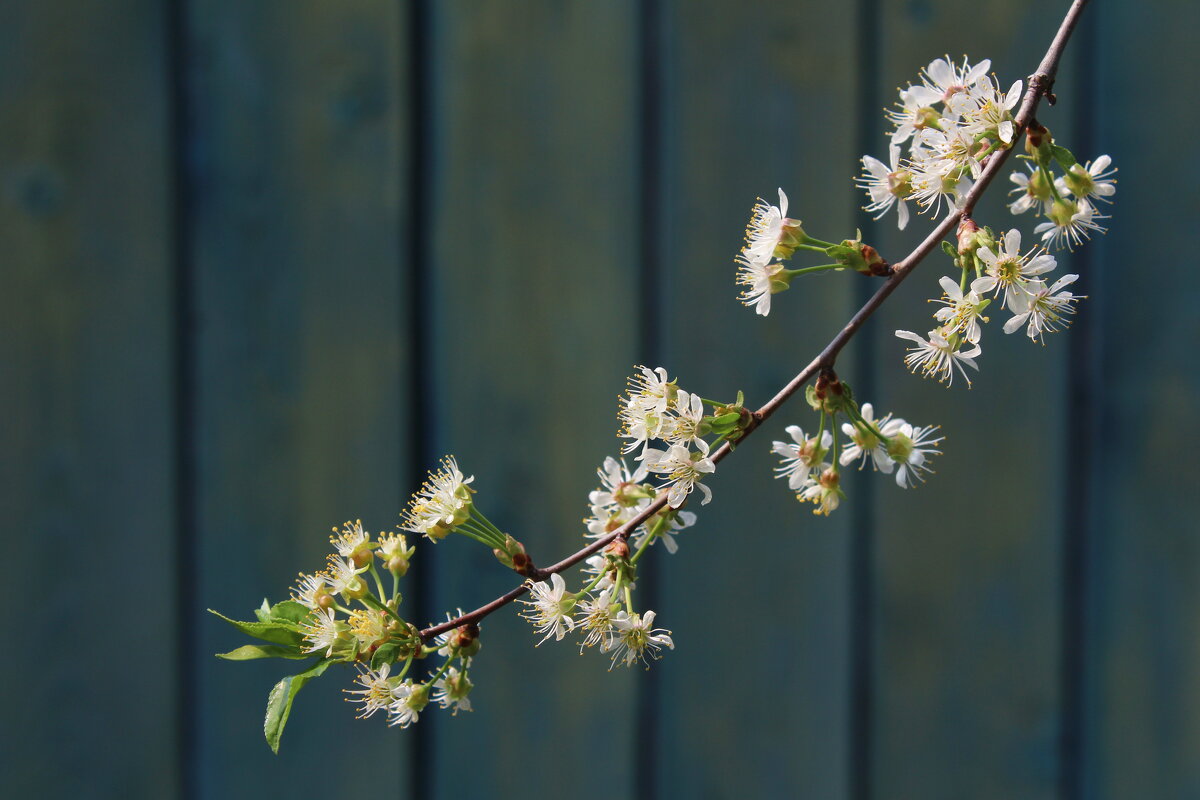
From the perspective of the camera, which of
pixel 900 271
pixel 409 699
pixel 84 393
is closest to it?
pixel 900 271

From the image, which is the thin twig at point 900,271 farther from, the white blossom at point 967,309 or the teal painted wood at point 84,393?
the teal painted wood at point 84,393

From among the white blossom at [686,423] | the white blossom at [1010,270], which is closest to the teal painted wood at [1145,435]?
the white blossom at [1010,270]

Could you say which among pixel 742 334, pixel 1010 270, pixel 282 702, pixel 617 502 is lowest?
pixel 282 702

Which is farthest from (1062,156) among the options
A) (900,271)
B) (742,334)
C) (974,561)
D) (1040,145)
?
(974,561)

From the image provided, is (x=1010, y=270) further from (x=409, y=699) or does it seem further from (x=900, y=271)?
(x=409, y=699)

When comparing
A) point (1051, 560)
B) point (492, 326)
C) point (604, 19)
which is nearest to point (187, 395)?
point (492, 326)
